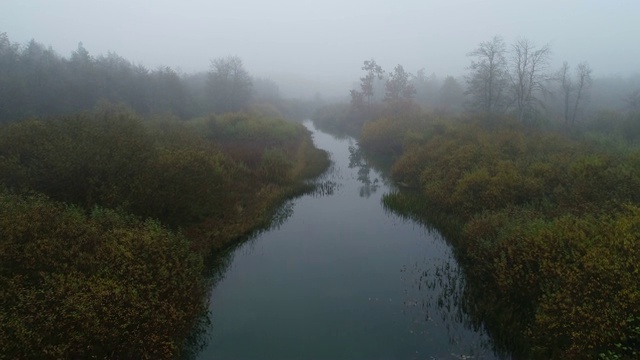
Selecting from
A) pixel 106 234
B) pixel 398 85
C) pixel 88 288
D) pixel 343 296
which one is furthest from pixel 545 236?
pixel 398 85

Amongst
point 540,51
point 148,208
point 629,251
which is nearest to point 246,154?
point 148,208

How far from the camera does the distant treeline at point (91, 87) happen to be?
3391 centimetres

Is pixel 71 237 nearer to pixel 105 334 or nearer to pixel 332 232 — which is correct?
pixel 105 334

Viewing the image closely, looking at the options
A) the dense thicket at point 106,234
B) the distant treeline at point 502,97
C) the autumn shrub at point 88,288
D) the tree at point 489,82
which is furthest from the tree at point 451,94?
the autumn shrub at point 88,288

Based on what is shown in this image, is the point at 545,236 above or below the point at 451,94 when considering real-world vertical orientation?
below

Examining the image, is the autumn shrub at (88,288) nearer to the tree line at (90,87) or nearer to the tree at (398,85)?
the tree line at (90,87)

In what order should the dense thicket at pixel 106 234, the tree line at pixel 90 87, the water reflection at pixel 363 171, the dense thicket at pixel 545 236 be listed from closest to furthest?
the dense thicket at pixel 106 234 → the dense thicket at pixel 545 236 → the water reflection at pixel 363 171 → the tree line at pixel 90 87

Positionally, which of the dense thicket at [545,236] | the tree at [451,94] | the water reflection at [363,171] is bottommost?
the water reflection at [363,171]

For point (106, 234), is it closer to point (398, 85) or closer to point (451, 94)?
point (398, 85)

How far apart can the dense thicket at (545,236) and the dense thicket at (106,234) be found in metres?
8.78

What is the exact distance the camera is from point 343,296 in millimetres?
13812

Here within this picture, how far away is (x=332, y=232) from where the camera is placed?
65.9 ft

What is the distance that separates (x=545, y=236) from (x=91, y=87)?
42714 mm

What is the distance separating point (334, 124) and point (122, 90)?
36392 mm
